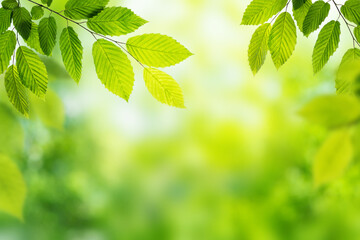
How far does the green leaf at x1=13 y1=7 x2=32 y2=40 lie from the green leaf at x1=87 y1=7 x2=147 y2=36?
0.06 m

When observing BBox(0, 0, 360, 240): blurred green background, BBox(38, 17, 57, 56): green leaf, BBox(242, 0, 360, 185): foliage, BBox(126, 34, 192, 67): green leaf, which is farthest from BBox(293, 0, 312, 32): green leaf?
BBox(0, 0, 360, 240): blurred green background

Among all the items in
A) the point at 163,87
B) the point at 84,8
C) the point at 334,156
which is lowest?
the point at 334,156

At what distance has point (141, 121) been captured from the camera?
716 cm

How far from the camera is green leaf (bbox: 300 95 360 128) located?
0.19 meters

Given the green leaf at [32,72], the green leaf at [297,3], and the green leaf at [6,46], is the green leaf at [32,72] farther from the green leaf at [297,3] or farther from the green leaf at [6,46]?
the green leaf at [297,3]

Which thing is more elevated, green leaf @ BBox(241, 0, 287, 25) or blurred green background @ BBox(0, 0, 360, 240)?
blurred green background @ BBox(0, 0, 360, 240)

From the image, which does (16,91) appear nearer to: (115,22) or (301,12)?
(115,22)

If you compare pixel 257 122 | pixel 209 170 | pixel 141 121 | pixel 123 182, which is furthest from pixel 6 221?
pixel 257 122

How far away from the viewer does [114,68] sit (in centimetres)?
41

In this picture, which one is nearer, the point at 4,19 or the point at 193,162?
the point at 4,19

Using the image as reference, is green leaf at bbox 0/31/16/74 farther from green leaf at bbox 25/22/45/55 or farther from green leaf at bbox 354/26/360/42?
green leaf at bbox 354/26/360/42

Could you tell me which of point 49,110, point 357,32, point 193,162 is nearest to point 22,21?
point 49,110

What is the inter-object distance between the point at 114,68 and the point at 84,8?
0.08m

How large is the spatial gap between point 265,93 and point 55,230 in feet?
13.9
